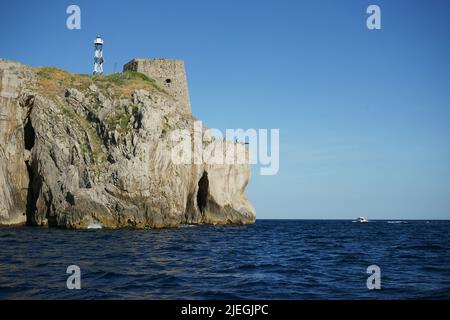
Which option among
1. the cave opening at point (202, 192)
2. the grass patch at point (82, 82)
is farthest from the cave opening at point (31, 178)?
the cave opening at point (202, 192)

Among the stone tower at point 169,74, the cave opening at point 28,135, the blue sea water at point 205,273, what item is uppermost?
the stone tower at point 169,74

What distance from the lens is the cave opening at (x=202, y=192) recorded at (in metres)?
66.0

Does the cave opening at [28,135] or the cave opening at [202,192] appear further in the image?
the cave opening at [202,192]

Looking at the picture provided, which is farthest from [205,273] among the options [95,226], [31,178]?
[31,178]

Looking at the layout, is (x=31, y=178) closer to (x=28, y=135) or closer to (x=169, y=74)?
(x=28, y=135)

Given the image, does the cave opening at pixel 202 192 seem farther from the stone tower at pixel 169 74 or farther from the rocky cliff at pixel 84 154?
the stone tower at pixel 169 74

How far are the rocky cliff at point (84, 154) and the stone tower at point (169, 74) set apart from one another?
1160 centimetres

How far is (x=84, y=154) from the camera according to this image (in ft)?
168

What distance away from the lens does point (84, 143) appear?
52625 millimetres

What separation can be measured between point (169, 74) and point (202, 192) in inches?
833

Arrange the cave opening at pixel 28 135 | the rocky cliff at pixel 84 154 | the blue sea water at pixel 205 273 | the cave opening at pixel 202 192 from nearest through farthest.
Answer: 1. the blue sea water at pixel 205 273
2. the rocky cliff at pixel 84 154
3. the cave opening at pixel 28 135
4. the cave opening at pixel 202 192

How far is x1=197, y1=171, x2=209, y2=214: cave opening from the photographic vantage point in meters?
66.0

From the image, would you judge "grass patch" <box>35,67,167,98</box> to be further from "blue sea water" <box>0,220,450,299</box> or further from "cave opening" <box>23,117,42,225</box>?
"blue sea water" <box>0,220,450,299</box>
